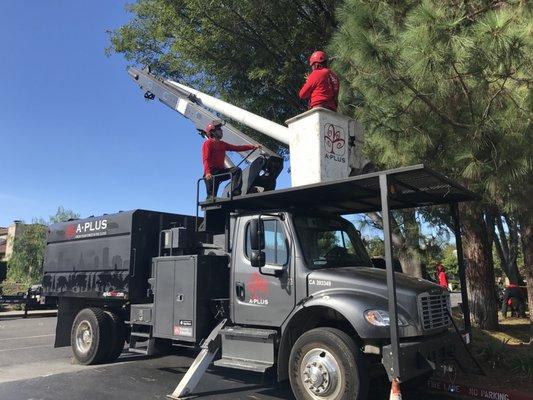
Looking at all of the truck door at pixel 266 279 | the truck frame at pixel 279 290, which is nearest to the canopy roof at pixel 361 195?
the truck frame at pixel 279 290

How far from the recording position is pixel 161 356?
9688 millimetres

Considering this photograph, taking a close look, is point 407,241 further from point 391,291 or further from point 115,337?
point 391,291

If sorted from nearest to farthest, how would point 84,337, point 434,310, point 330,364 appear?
point 330,364 → point 434,310 → point 84,337

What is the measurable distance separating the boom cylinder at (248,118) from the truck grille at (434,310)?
11.7ft

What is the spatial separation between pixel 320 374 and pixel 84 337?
522 centimetres

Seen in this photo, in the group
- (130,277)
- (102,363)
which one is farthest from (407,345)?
(102,363)

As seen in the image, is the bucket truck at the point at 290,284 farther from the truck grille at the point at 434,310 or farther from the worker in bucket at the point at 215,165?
the worker in bucket at the point at 215,165

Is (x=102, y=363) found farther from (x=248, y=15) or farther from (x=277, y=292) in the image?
(x=248, y=15)

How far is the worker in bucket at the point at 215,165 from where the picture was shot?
23.6ft

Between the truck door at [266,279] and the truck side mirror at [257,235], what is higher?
the truck side mirror at [257,235]

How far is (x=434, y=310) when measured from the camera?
19.0ft

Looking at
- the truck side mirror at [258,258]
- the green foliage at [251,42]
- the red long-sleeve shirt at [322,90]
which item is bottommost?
the truck side mirror at [258,258]

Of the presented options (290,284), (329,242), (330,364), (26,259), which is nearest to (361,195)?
(329,242)

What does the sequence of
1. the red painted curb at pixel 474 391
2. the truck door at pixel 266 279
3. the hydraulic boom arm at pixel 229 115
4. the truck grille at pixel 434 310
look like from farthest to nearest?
the hydraulic boom arm at pixel 229 115, the truck door at pixel 266 279, the red painted curb at pixel 474 391, the truck grille at pixel 434 310
